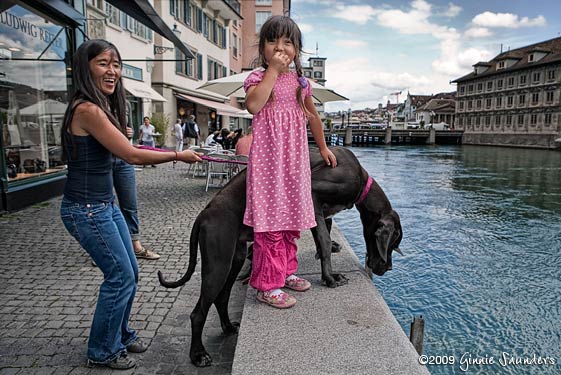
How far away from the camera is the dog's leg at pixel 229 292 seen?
9.15 ft

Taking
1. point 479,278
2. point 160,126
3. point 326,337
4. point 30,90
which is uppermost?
point 30,90

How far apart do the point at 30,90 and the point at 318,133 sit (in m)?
8.07

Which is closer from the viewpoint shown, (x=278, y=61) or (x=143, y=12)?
(x=278, y=61)

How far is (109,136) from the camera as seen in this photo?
221 centimetres

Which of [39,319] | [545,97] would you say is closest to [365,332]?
[39,319]

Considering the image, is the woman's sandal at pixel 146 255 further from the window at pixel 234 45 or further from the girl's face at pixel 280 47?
the window at pixel 234 45

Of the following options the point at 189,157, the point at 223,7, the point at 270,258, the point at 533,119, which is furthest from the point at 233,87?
the point at 533,119

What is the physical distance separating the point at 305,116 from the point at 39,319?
2651 millimetres

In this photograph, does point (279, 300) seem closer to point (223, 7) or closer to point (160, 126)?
point (160, 126)

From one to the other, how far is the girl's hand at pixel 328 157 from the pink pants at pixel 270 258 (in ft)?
2.05

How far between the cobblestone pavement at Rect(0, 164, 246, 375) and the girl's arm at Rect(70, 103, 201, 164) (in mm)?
1391

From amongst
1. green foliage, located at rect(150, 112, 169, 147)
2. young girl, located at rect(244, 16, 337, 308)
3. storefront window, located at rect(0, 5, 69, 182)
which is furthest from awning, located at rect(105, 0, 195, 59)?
green foliage, located at rect(150, 112, 169, 147)

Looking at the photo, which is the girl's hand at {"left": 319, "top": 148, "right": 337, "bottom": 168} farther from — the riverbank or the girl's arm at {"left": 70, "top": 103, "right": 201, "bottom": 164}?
the girl's arm at {"left": 70, "top": 103, "right": 201, "bottom": 164}

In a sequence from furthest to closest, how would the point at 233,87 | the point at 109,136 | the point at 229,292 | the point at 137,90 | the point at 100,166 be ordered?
1. the point at 137,90
2. the point at 233,87
3. the point at 229,292
4. the point at 100,166
5. the point at 109,136
